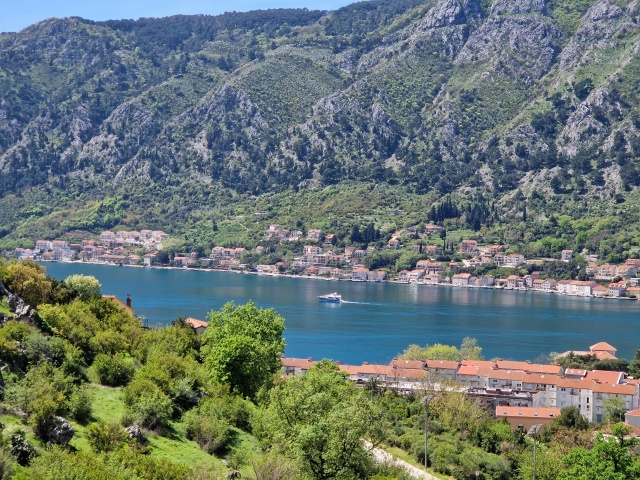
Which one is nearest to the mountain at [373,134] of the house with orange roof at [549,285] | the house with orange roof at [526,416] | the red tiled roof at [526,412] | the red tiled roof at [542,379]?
the house with orange roof at [549,285]

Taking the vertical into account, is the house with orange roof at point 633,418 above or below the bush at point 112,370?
below

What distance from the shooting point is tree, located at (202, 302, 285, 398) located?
80.6ft

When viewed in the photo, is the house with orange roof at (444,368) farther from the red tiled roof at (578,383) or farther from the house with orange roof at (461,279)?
the house with orange roof at (461,279)

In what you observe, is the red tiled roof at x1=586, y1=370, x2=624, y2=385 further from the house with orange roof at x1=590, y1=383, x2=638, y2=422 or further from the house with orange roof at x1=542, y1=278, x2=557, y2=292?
the house with orange roof at x1=542, y1=278, x2=557, y2=292

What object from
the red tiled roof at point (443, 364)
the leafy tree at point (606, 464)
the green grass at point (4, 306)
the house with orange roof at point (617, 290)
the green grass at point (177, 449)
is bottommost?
the red tiled roof at point (443, 364)

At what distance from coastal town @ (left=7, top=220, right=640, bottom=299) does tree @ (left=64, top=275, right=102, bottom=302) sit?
90.8 meters

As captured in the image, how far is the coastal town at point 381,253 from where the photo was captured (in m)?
114

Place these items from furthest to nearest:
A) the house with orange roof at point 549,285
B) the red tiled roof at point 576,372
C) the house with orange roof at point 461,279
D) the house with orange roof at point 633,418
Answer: the house with orange roof at point 461,279 < the house with orange roof at point 549,285 < the red tiled roof at point 576,372 < the house with orange roof at point 633,418

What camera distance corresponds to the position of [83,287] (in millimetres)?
28312

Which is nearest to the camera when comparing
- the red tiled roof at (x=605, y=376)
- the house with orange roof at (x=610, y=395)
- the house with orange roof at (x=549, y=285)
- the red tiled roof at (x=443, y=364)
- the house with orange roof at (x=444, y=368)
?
the house with orange roof at (x=610, y=395)

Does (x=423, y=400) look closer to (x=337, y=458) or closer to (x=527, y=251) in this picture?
A: (x=337, y=458)

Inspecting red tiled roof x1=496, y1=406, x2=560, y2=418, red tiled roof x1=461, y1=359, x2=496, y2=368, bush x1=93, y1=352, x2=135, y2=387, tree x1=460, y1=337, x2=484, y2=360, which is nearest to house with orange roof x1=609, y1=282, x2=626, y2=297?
tree x1=460, y1=337, x2=484, y2=360

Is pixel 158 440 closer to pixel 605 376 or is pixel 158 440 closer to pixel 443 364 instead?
pixel 443 364

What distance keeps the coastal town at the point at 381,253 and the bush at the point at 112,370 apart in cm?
9623
